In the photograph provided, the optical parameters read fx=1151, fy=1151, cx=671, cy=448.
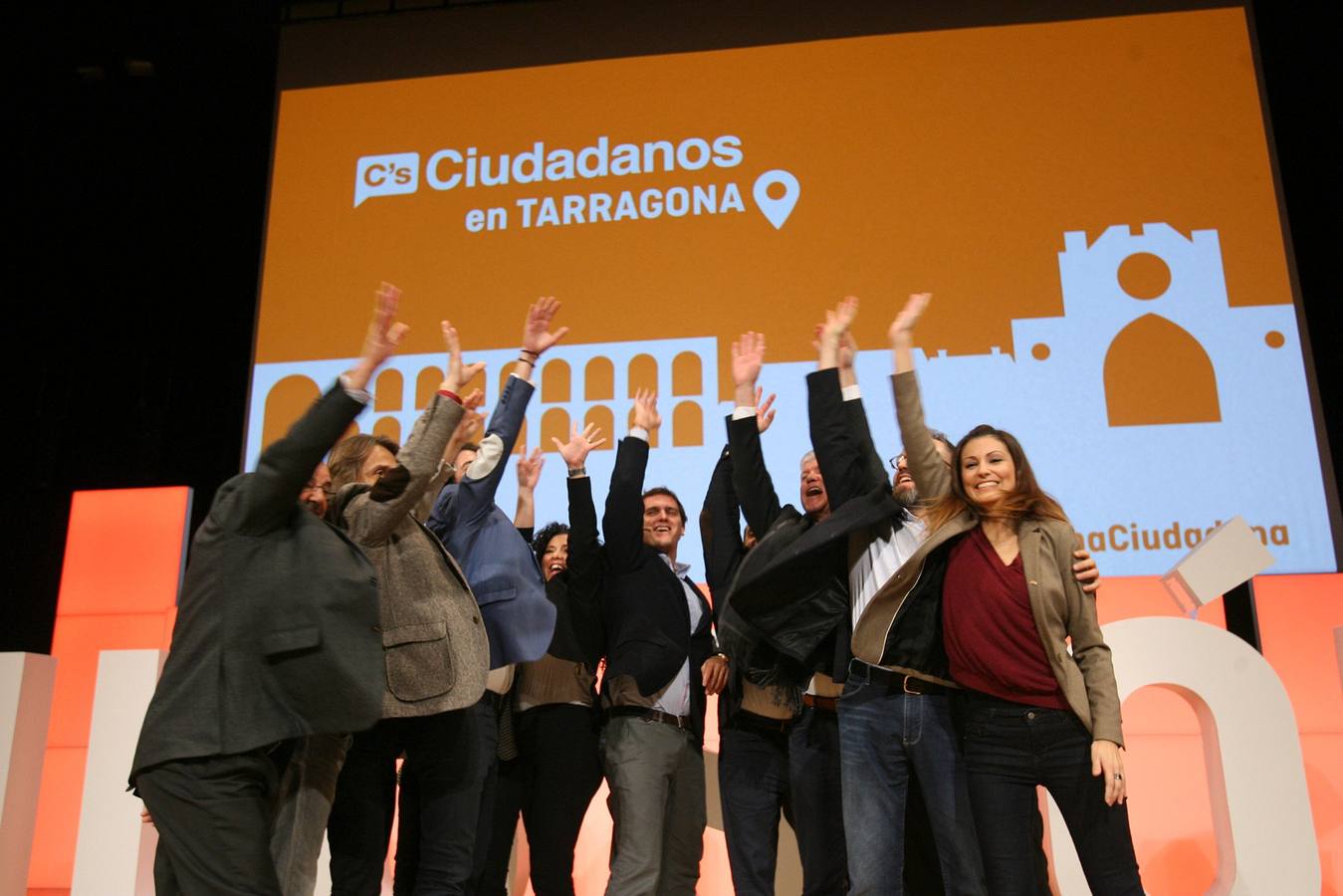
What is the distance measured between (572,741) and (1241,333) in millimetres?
3142

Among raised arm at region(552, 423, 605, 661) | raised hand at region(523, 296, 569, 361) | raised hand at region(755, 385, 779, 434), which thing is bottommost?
raised arm at region(552, 423, 605, 661)

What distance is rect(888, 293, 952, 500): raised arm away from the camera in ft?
7.66

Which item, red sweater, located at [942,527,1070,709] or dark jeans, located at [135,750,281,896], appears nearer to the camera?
dark jeans, located at [135,750,281,896]

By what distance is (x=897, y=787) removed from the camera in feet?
7.51

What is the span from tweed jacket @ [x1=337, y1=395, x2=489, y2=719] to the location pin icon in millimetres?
2913

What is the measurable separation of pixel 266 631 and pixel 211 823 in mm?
304

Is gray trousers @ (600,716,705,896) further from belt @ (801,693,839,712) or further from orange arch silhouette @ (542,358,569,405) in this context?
orange arch silhouette @ (542,358,569,405)

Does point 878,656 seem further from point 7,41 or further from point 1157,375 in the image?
point 7,41

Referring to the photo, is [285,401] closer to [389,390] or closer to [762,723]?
[389,390]

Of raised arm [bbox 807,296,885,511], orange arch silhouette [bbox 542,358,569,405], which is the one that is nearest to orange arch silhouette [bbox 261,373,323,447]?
orange arch silhouette [bbox 542,358,569,405]

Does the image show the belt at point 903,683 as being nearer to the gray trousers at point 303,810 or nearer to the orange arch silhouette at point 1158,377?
the gray trousers at point 303,810

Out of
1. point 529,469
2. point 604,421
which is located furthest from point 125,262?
point 529,469

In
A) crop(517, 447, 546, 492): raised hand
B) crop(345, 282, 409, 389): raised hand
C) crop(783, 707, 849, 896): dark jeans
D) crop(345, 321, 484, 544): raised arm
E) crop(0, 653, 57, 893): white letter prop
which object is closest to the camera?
crop(345, 282, 409, 389): raised hand

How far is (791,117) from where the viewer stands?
16.6ft
